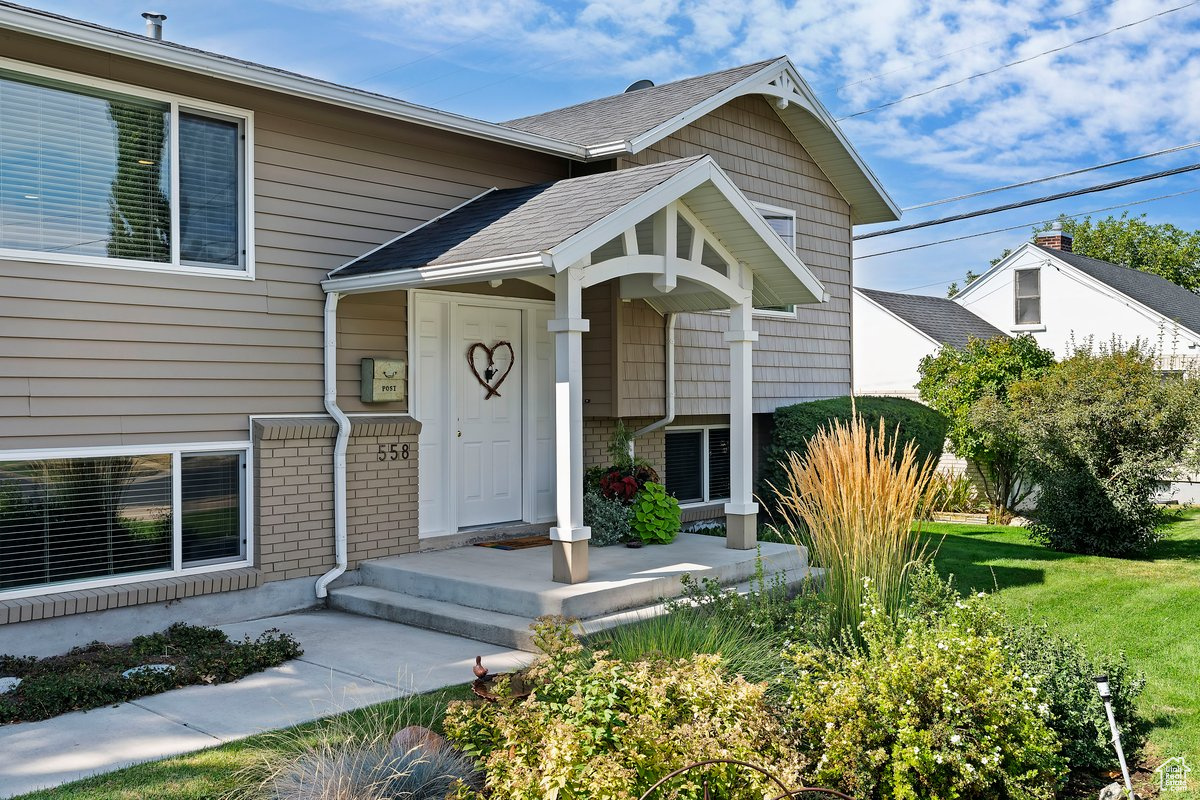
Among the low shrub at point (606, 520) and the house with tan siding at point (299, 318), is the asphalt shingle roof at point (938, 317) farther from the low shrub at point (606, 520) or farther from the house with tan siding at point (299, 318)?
the low shrub at point (606, 520)

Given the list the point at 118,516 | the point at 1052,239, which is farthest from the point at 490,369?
the point at 1052,239

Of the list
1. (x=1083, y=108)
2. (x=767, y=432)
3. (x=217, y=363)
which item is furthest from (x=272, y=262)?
(x=1083, y=108)

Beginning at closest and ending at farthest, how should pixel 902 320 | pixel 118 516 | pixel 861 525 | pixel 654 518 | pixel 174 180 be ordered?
pixel 861 525, pixel 118 516, pixel 174 180, pixel 654 518, pixel 902 320

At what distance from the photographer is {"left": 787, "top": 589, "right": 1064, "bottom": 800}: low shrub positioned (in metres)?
4.00

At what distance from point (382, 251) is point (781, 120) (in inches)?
233

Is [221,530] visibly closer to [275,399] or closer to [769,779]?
[275,399]

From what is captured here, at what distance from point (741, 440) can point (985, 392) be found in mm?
7007

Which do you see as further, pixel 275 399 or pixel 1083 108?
pixel 1083 108

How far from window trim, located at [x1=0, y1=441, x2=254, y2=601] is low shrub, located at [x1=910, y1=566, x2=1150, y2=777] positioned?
4.85 metres

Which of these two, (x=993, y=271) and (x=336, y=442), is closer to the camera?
(x=336, y=442)

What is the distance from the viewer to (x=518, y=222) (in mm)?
7477

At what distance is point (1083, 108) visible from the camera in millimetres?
25953

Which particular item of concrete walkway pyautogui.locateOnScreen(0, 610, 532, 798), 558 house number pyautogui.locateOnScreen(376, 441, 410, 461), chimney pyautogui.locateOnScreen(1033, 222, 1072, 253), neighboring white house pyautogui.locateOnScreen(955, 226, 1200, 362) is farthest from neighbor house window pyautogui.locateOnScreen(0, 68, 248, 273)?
chimney pyautogui.locateOnScreen(1033, 222, 1072, 253)

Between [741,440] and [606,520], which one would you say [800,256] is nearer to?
[741,440]
